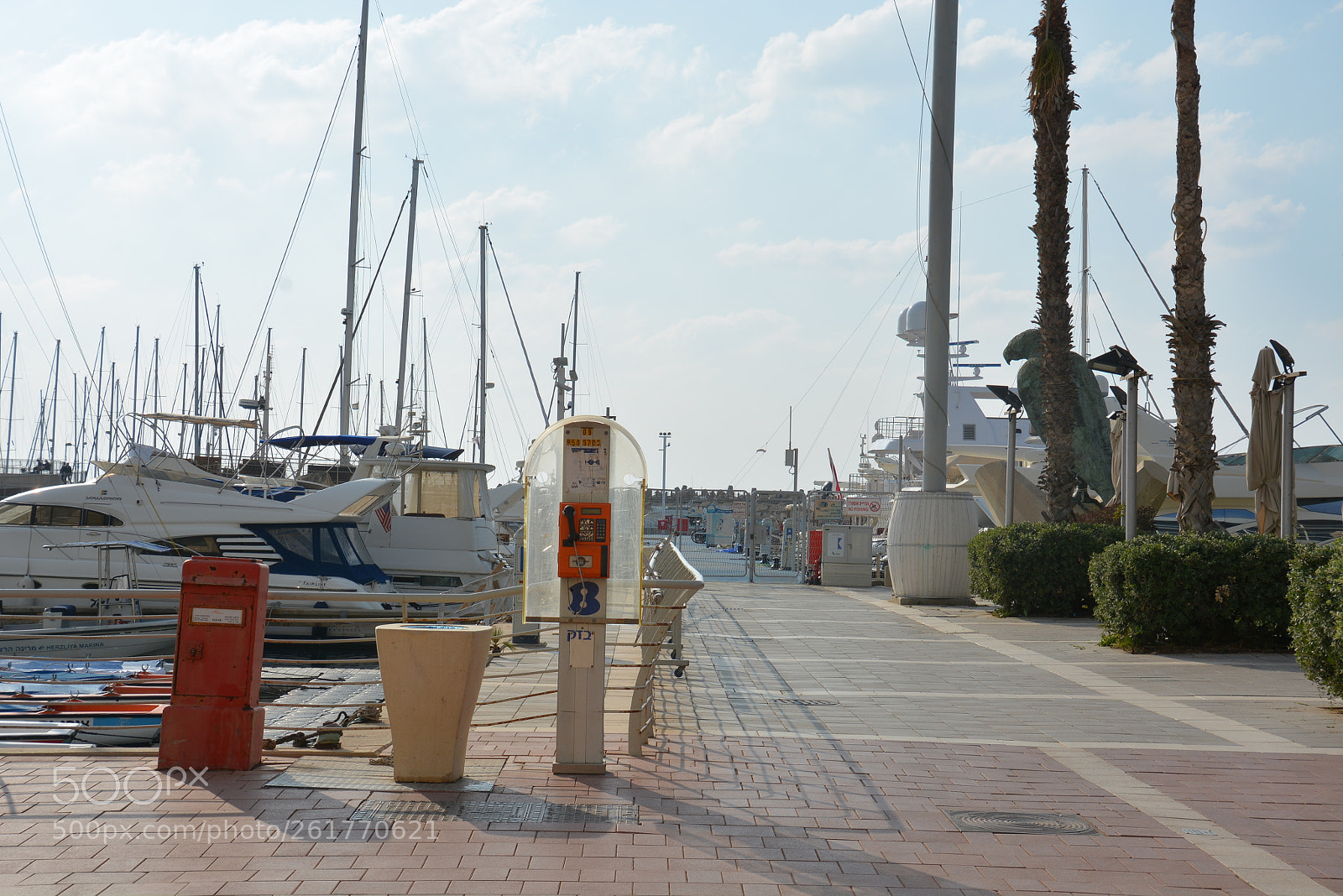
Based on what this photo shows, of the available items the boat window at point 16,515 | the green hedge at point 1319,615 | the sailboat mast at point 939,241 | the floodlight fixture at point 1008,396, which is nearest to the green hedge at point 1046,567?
the sailboat mast at point 939,241

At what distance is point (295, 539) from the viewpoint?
2092 cm

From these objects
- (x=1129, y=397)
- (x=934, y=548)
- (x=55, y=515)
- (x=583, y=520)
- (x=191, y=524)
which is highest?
(x=1129, y=397)

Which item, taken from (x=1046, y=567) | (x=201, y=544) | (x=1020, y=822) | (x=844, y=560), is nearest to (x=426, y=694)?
(x=1020, y=822)

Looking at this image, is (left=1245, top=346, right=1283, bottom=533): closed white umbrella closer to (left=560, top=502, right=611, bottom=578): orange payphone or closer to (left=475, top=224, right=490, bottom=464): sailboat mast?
(left=560, top=502, right=611, bottom=578): orange payphone

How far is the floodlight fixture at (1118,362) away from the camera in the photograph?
16.7 m

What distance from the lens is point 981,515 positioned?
1734 inches

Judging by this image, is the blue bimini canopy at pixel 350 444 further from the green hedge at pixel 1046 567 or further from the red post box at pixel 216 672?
the red post box at pixel 216 672

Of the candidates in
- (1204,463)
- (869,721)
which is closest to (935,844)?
(869,721)

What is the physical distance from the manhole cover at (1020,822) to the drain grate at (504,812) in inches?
69.5

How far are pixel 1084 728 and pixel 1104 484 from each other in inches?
778

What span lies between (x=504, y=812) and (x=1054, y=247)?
19.0 m

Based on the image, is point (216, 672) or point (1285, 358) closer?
point (216, 672)

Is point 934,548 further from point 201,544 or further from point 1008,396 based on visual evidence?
point 201,544

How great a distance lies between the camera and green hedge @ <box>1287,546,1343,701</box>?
9.09 m
